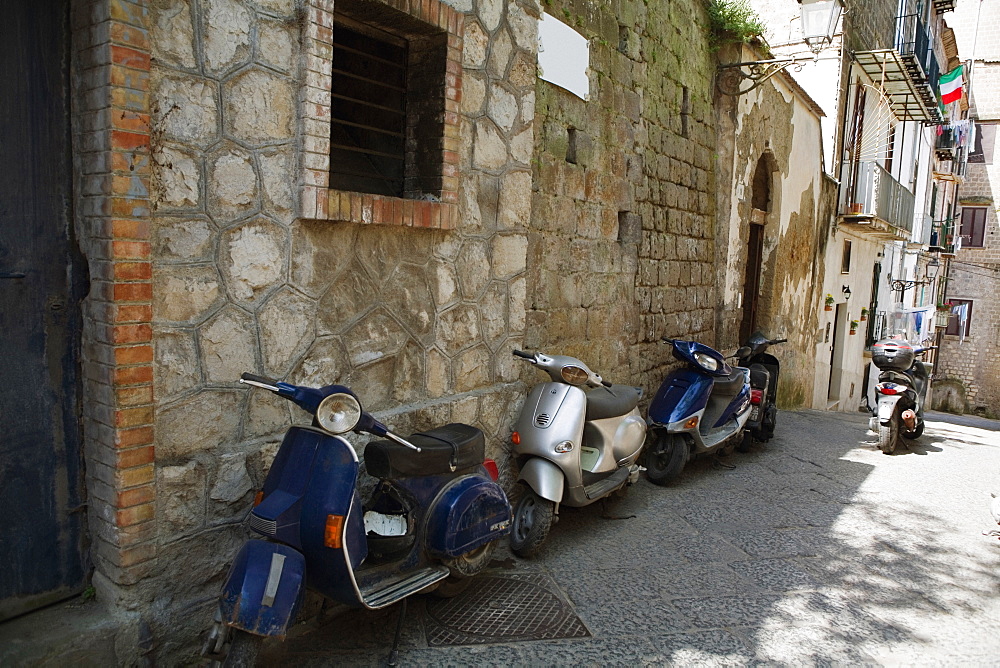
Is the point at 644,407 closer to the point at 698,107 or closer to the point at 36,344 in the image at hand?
the point at 698,107

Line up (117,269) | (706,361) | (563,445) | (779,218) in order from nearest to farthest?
(117,269) → (563,445) → (706,361) → (779,218)

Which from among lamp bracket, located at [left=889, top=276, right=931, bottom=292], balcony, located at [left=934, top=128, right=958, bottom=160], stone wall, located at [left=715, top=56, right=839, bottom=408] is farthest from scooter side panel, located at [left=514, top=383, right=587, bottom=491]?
balcony, located at [left=934, top=128, right=958, bottom=160]

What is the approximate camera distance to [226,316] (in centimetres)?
288

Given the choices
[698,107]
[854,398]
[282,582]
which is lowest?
[854,398]

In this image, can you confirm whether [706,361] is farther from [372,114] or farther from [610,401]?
[372,114]

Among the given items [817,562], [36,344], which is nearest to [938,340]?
[817,562]

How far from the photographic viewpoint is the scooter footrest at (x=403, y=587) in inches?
111

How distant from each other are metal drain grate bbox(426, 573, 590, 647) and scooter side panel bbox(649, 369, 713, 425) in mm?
2245

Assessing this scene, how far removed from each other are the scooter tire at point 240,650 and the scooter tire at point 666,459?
3807mm

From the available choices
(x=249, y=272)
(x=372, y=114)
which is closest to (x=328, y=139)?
(x=249, y=272)

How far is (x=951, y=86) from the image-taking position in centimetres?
1848

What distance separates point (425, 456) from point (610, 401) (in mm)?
1845

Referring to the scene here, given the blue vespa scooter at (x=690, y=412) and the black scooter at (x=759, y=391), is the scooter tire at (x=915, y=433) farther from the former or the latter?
the blue vespa scooter at (x=690, y=412)

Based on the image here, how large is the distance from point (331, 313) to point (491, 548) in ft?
4.44
